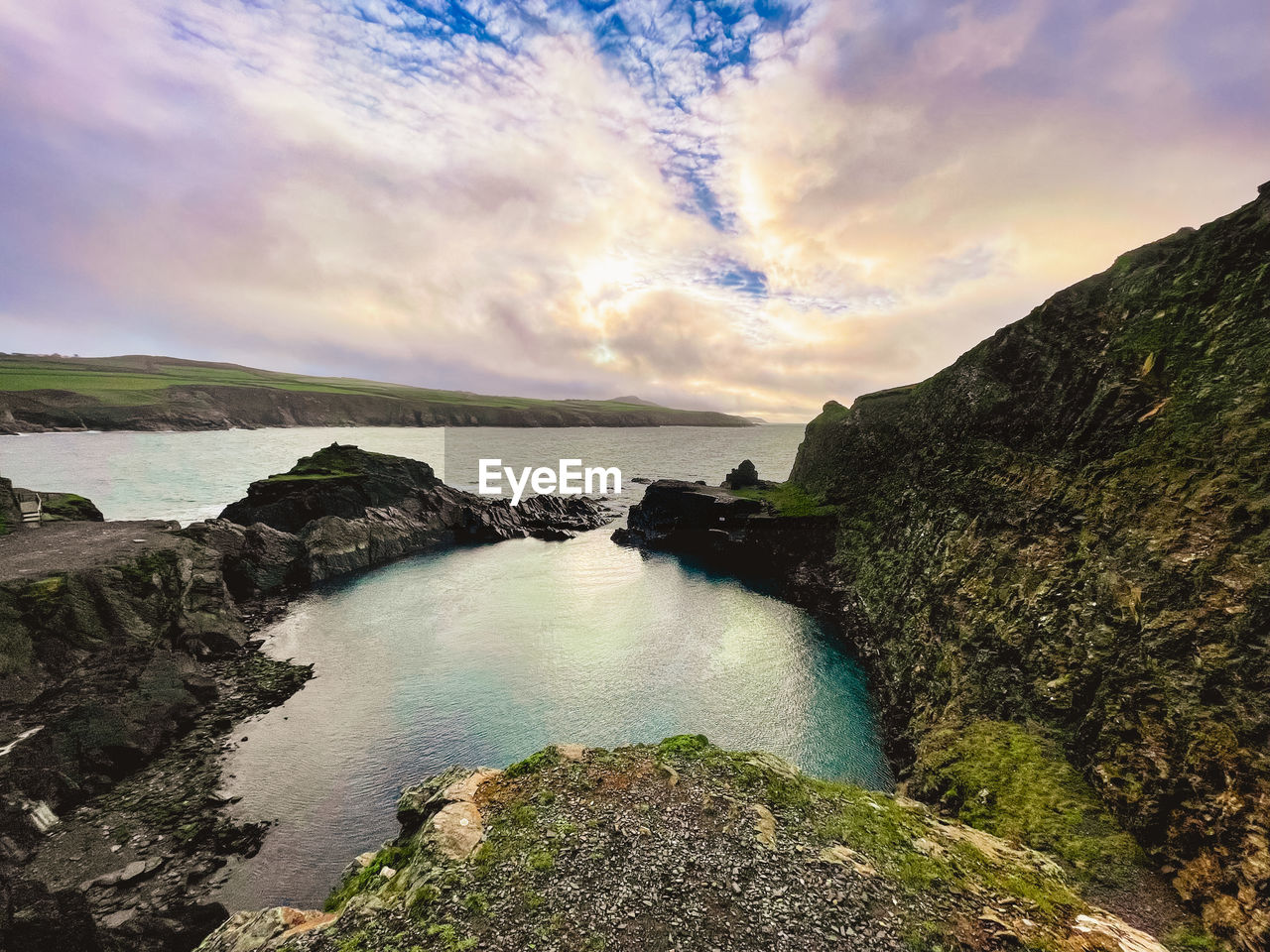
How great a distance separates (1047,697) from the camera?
17078 millimetres

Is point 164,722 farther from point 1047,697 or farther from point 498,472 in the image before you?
point 498,472

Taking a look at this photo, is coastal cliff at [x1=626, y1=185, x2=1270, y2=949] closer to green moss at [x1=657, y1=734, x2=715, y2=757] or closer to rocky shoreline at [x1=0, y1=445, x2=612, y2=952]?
green moss at [x1=657, y1=734, x2=715, y2=757]

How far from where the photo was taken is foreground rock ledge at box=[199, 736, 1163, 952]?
9.57 metres

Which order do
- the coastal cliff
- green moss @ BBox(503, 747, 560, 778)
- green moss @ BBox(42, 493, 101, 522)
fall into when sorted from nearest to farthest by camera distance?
the coastal cliff → green moss @ BBox(503, 747, 560, 778) → green moss @ BBox(42, 493, 101, 522)

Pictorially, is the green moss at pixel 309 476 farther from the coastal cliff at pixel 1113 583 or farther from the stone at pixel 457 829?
the coastal cliff at pixel 1113 583

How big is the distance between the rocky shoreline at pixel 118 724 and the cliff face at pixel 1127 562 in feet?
85.3

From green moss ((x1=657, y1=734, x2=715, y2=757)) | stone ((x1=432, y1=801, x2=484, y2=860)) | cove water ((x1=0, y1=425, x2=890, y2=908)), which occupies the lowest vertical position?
cove water ((x1=0, y1=425, x2=890, y2=908))

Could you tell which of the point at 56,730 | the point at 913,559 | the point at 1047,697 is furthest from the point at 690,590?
the point at 56,730

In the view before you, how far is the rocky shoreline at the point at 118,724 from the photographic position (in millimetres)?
13734

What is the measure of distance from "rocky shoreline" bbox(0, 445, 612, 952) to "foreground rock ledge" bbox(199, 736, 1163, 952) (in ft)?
20.7

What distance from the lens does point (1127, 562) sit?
54.4 ft

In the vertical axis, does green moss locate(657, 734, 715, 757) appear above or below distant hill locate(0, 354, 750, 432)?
below

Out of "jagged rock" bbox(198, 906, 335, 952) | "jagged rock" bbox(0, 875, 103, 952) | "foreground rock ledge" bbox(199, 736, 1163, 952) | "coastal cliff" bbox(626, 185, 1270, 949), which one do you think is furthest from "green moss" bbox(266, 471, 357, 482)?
"coastal cliff" bbox(626, 185, 1270, 949)

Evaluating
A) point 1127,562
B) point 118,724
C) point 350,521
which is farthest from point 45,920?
point 350,521
